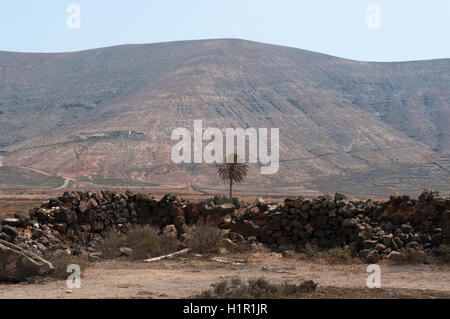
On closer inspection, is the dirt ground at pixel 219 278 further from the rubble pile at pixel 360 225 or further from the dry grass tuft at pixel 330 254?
the rubble pile at pixel 360 225

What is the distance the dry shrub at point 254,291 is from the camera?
324 inches

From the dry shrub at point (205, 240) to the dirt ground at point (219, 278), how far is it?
717mm

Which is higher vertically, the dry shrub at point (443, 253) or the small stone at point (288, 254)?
the dry shrub at point (443, 253)

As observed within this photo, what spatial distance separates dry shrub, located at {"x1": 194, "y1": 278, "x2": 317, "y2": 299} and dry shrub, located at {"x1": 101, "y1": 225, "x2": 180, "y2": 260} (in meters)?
6.03

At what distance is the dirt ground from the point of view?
910 cm

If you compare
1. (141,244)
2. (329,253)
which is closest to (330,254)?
(329,253)

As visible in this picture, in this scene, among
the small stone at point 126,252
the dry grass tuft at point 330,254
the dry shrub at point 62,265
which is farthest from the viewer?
the small stone at point 126,252

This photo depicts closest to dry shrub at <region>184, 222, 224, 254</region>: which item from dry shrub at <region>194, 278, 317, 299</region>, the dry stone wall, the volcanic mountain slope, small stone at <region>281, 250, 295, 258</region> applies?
the dry stone wall

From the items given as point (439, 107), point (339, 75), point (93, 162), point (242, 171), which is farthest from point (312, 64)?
point (242, 171)

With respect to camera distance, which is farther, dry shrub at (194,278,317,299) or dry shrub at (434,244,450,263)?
dry shrub at (434,244,450,263)

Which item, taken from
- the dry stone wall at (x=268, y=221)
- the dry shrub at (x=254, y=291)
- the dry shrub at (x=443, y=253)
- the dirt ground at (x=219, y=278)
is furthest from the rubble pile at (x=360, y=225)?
the dry shrub at (x=254, y=291)

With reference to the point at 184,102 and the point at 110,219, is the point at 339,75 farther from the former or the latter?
the point at 110,219

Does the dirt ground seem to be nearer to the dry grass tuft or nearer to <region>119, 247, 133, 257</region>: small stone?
the dry grass tuft
